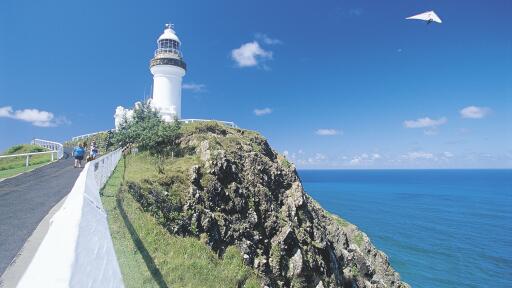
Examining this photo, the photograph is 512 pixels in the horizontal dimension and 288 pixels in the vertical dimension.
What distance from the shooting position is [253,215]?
22125 mm

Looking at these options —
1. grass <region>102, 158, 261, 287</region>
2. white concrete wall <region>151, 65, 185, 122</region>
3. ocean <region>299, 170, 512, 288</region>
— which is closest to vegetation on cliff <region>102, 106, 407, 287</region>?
grass <region>102, 158, 261, 287</region>

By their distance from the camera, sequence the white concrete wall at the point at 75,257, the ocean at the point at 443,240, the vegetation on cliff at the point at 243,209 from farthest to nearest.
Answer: the ocean at the point at 443,240
the vegetation on cliff at the point at 243,209
the white concrete wall at the point at 75,257

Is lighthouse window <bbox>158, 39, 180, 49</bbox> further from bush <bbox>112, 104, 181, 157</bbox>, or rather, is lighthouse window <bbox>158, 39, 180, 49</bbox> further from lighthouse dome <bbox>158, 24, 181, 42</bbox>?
bush <bbox>112, 104, 181, 157</bbox>

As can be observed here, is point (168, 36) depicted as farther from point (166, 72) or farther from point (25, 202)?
point (25, 202)

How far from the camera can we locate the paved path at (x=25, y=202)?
7.91m

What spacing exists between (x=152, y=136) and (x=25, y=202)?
52.6 ft

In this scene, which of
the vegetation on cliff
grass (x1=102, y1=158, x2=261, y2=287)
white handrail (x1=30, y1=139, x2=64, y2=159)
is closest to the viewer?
grass (x1=102, y1=158, x2=261, y2=287)

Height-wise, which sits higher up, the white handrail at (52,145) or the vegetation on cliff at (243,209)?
the white handrail at (52,145)

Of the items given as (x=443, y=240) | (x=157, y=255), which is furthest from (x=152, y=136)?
(x=443, y=240)

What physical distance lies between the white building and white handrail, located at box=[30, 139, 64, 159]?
300 inches

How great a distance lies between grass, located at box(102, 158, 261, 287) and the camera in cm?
873

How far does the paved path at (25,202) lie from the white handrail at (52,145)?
397 inches

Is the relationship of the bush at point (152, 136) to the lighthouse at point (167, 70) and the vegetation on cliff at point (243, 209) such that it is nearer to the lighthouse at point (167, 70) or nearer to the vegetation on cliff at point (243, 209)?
the vegetation on cliff at point (243, 209)

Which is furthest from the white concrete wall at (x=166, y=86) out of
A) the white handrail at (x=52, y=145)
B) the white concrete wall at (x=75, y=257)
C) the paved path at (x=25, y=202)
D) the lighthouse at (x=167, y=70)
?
the white concrete wall at (x=75, y=257)
